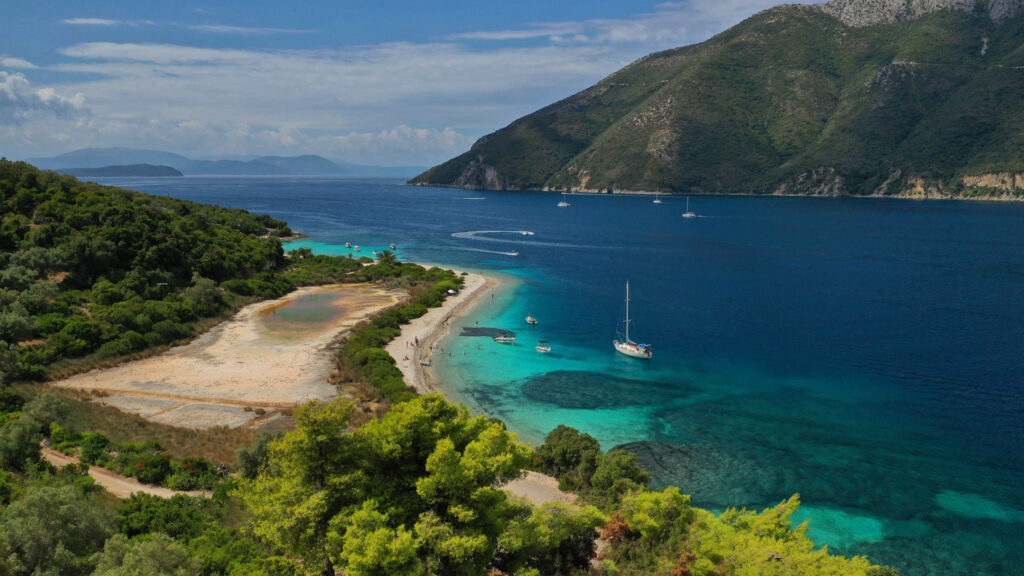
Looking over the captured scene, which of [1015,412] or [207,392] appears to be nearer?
[1015,412]

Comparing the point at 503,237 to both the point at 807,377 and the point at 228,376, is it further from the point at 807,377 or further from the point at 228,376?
the point at 807,377

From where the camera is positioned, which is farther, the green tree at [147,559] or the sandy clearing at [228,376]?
the sandy clearing at [228,376]

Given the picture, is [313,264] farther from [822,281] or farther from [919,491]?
[919,491]

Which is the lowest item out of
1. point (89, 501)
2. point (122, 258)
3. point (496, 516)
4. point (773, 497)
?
point (773, 497)

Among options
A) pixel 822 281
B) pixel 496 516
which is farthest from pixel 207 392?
pixel 822 281

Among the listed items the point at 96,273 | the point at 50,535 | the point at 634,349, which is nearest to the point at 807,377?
the point at 634,349

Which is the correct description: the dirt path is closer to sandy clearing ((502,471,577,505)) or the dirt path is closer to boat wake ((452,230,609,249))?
sandy clearing ((502,471,577,505))

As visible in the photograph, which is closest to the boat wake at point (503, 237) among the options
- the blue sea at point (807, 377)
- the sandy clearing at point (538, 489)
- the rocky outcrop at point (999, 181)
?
the blue sea at point (807, 377)

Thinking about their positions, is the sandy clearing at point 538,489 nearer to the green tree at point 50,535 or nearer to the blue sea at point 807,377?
the blue sea at point 807,377
